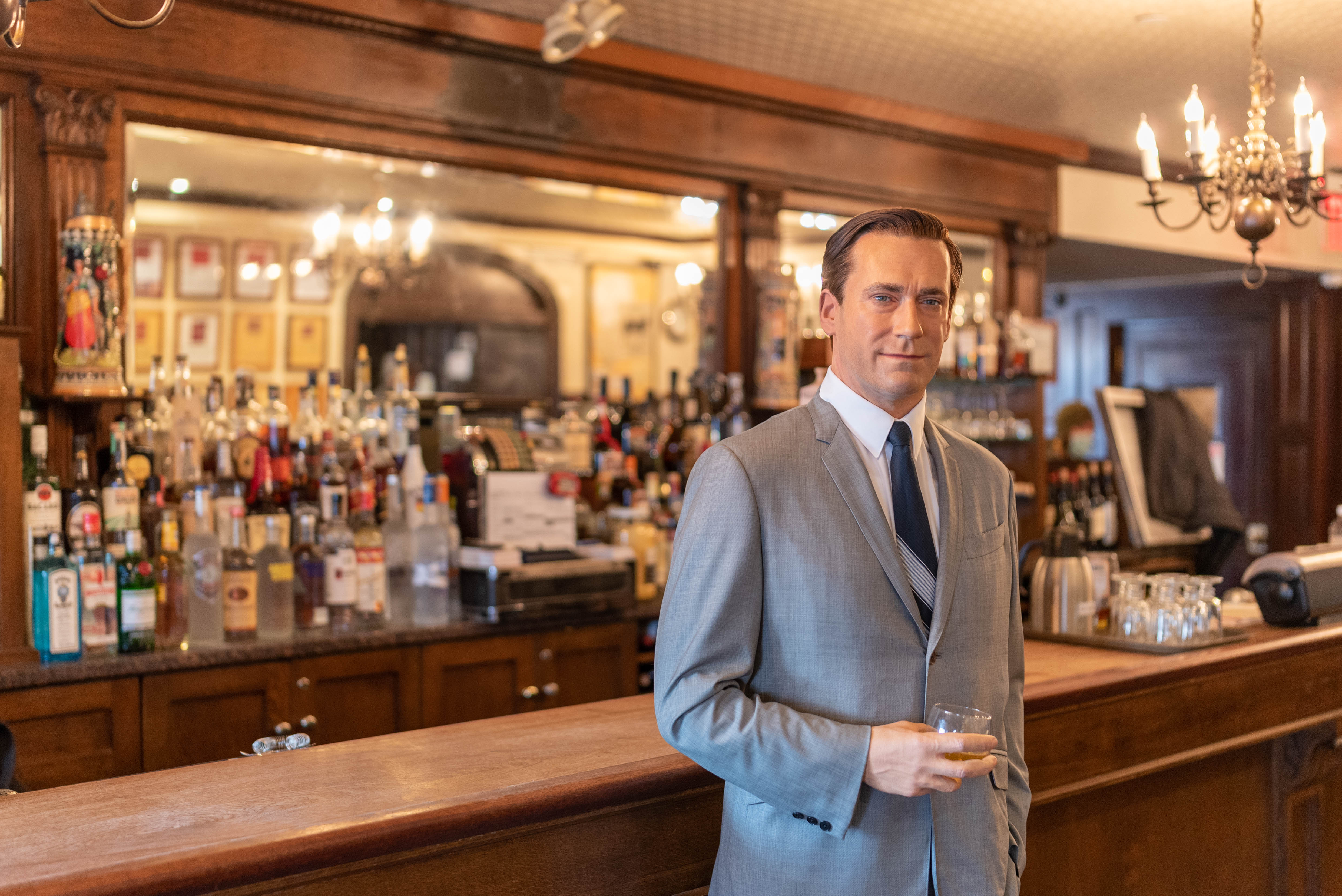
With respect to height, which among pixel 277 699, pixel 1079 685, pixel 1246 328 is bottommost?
pixel 277 699

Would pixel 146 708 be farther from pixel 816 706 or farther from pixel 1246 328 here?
pixel 1246 328

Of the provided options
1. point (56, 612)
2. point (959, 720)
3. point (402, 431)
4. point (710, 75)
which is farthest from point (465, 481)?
point (959, 720)

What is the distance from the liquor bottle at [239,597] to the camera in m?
3.10

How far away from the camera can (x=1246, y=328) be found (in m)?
7.43

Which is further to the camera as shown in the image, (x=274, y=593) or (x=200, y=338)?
(x=200, y=338)

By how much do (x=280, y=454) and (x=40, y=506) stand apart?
0.71m

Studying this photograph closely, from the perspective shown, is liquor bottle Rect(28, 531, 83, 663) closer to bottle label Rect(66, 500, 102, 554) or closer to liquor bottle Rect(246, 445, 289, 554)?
bottle label Rect(66, 500, 102, 554)

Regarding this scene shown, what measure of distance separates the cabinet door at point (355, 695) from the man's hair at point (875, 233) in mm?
2091

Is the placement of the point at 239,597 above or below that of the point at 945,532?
below

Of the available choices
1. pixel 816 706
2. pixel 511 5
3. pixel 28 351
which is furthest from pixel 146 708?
pixel 511 5

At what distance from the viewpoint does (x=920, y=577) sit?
4.96 ft

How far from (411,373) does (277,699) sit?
3.15 meters

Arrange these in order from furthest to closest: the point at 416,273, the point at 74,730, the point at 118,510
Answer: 1. the point at 416,273
2. the point at 118,510
3. the point at 74,730

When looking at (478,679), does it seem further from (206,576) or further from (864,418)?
(864,418)
